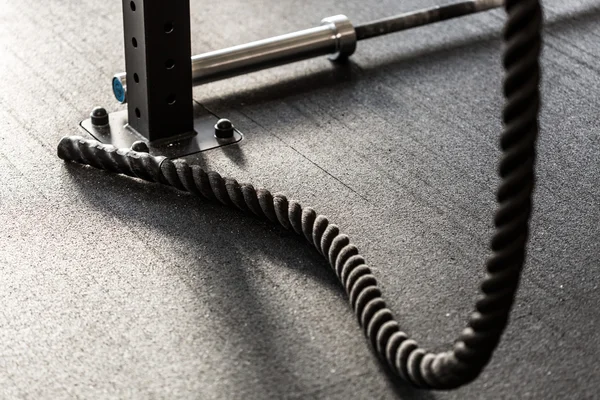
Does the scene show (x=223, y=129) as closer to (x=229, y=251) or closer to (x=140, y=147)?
(x=140, y=147)

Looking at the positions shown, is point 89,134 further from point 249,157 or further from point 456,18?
point 456,18

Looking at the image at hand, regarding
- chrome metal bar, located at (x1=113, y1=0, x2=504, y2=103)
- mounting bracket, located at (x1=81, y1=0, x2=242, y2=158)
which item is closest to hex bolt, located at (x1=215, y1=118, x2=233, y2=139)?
mounting bracket, located at (x1=81, y1=0, x2=242, y2=158)

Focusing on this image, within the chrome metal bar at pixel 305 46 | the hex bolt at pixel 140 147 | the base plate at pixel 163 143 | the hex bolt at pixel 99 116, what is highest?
the chrome metal bar at pixel 305 46

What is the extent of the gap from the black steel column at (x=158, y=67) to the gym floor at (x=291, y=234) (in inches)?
3.7

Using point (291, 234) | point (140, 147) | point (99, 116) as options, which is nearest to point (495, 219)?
point (291, 234)

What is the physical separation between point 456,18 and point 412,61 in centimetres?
26

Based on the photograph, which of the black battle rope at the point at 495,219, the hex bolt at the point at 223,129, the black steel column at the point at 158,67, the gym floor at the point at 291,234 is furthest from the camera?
the hex bolt at the point at 223,129

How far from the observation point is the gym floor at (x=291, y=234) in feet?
3.48

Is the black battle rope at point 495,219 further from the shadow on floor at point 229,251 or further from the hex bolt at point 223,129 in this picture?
the hex bolt at point 223,129

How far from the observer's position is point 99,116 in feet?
5.13

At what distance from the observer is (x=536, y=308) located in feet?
3.83

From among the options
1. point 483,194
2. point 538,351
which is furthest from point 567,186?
point 538,351

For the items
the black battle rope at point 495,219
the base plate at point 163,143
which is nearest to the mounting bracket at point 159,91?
the base plate at point 163,143

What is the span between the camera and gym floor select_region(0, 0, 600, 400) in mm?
1062
